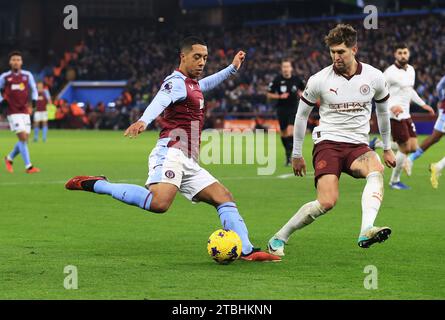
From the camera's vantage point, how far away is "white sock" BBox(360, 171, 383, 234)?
852cm

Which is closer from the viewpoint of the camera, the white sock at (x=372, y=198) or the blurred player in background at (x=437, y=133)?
the white sock at (x=372, y=198)

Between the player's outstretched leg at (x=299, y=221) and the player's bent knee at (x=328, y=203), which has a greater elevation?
the player's bent knee at (x=328, y=203)

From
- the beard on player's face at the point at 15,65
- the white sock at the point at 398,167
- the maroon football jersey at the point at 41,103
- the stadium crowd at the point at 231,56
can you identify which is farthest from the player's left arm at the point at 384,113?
the stadium crowd at the point at 231,56

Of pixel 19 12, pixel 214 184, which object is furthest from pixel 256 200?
pixel 19 12

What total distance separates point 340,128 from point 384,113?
463 millimetres

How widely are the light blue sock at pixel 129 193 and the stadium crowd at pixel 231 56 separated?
32824 millimetres

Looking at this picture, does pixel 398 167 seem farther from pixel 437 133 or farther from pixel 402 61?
pixel 437 133


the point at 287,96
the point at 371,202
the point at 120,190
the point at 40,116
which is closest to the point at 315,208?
→ the point at 371,202

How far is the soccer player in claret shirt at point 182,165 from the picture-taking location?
8703 mm

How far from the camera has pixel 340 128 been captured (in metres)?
9.09

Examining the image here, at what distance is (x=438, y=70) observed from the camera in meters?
43.8

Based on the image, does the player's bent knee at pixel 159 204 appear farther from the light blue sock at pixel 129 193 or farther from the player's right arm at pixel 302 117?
the player's right arm at pixel 302 117

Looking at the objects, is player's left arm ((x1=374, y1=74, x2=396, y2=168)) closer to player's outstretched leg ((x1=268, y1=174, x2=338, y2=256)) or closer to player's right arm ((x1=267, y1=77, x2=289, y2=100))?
player's outstretched leg ((x1=268, y1=174, x2=338, y2=256))
